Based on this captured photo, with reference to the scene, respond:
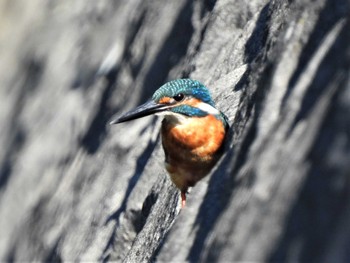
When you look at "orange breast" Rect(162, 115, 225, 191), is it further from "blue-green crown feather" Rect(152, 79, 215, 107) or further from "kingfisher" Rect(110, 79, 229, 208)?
"blue-green crown feather" Rect(152, 79, 215, 107)

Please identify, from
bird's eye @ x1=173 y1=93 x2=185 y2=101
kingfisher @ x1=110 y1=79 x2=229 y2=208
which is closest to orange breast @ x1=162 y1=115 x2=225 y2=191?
kingfisher @ x1=110 y1=79 x2=229 y2=208

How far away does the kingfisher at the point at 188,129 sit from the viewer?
5.23 metres

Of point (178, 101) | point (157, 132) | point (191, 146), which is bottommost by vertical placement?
point (157, 132)

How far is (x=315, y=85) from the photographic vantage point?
14.0 ft

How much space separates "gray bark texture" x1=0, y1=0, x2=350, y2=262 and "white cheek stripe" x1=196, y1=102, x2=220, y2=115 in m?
0.13

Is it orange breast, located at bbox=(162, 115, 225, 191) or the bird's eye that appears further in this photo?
the bird's eye

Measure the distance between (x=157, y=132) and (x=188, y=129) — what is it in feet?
8.09

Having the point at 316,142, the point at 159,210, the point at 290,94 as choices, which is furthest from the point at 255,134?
the point at 159,210

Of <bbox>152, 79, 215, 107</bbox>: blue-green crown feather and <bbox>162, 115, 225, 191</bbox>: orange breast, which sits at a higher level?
<bbox>152, 79, 215, 107</bbox>: blue-green crown feather

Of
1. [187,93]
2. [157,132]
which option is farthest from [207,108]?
[157,132]

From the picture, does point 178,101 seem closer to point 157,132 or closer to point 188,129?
point 188,129

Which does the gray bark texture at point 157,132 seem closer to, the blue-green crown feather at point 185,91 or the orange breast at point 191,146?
the orange breast at point 191,146

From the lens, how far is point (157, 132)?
7.82 meters

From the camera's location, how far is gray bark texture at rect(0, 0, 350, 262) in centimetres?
384
